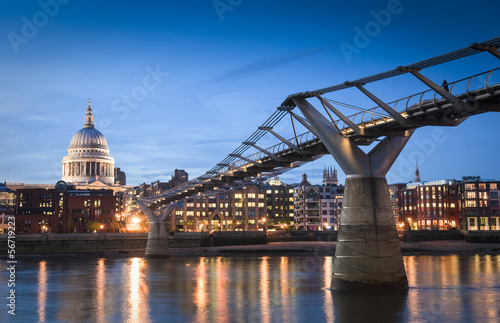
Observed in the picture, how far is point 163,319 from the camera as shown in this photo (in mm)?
32219

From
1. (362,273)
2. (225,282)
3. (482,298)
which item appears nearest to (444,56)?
(362,273)

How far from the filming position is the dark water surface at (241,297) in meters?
32.8

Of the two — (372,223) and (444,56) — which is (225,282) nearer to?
(372,223)

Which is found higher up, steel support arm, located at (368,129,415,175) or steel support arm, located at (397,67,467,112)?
steel support arm, located at (397,67,467,112)

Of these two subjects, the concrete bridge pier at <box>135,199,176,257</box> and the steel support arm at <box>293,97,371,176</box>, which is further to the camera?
the concrete bridge pier at <box>135,199,176,257</box>

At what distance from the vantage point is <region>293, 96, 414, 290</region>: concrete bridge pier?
121 ft

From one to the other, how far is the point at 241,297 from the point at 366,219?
9944 mm

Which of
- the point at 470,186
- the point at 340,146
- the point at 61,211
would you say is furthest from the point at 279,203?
the point at 340,146

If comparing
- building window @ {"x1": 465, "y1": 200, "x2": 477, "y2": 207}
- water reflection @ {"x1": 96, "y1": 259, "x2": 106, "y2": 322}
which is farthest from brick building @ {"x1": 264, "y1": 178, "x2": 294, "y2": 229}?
water reflection @ {"x1": 96, "y1": 259, "x2": 106, "y2": 322}

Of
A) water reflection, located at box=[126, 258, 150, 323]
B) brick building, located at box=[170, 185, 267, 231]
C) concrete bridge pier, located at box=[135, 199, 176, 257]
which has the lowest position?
water reflection, located at box=[126, 258, 150, 323]

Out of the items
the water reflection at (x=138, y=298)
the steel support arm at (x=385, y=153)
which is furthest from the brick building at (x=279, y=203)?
the steel support arm at (x=385, y=153)

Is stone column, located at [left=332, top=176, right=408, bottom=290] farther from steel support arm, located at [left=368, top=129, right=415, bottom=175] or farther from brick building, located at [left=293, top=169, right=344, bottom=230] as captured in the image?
brick building, located at [left=293, top=169, right=344, bottom=230]

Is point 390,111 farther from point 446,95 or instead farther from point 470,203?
point 470,203

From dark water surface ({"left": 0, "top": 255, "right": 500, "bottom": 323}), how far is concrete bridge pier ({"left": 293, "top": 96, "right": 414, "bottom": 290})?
1.18 metres
